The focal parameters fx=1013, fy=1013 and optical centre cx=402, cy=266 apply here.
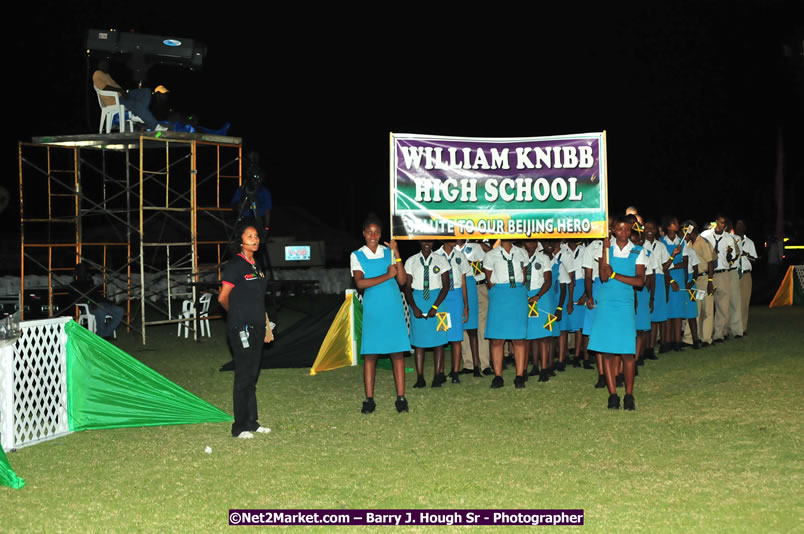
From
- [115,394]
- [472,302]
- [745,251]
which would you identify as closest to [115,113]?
[472,302]

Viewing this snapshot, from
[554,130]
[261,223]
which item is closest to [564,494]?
[261,223]

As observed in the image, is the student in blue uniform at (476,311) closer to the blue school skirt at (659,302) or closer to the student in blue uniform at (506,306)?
the student in blue uniform at (506,306)

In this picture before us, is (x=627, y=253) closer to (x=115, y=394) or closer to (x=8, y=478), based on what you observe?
(x=115, y=394)

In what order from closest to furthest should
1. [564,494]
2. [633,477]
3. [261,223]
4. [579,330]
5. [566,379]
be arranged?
1. [564,494]
2. [633,477]
3. [566,379]
4. [579,330]
5. [261,223]

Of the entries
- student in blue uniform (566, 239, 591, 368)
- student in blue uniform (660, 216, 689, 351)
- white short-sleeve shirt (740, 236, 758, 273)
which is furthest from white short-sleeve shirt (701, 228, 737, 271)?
student in blue uniform (566, 239, 591, 368)

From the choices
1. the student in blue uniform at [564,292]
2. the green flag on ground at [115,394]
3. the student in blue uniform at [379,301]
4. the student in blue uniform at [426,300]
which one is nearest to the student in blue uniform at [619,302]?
the student in blue uniform at [379,301]

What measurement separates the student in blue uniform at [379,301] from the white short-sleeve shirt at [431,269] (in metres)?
1.87

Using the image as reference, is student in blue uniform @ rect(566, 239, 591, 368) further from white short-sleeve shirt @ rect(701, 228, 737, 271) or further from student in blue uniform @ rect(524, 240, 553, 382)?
white short-sleeve shirt @ rect(701, 228, 737, 271)

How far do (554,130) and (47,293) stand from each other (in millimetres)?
30159

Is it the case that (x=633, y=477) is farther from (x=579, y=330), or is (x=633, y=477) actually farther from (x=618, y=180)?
(x=618, y=180)

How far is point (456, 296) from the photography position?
1250 cm

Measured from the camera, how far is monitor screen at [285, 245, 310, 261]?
109 ft

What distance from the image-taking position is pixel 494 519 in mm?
6129

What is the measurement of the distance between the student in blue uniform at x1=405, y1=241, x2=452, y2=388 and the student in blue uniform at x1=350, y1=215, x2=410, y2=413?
5.91 feet
